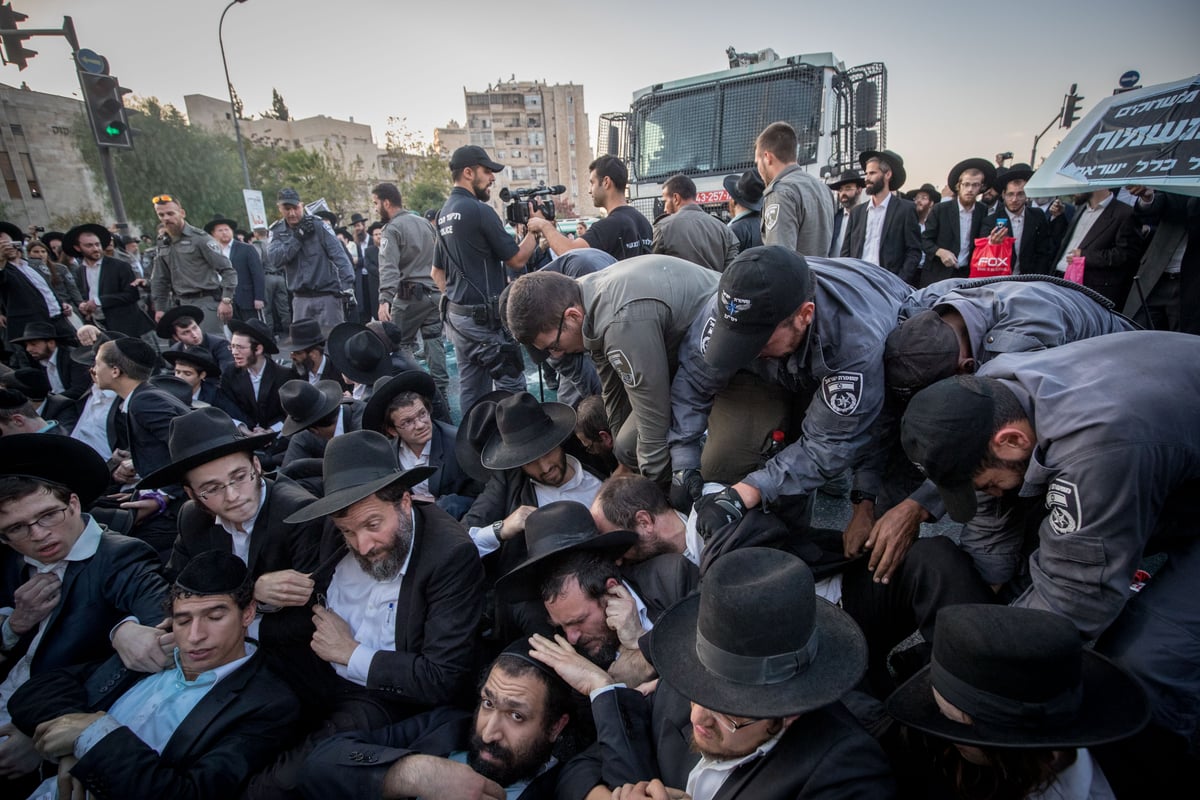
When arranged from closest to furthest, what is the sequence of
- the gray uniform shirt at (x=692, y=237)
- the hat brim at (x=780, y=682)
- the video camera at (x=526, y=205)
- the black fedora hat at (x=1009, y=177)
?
the hat brim at (x=780, y=682), the gray uniform shirt at (x=692, y=237), the video camera at (x=526, y=205), the black fedora hat at (x=1009, y=177)

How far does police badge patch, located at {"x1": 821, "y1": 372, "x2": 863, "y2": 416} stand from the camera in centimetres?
207

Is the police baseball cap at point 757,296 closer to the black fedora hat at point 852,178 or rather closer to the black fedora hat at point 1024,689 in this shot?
the black fedora hat at point 1024,689

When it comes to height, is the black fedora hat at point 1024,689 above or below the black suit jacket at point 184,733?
above

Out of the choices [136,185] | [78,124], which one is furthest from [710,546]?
[78,124]

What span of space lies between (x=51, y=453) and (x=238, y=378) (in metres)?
2.56

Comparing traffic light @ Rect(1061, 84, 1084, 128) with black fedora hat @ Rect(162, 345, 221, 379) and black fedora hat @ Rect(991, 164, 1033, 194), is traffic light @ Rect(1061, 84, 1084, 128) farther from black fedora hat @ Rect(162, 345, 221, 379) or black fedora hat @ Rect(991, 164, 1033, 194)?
black fedora hat @ Rect(162, 345, 221, 379)

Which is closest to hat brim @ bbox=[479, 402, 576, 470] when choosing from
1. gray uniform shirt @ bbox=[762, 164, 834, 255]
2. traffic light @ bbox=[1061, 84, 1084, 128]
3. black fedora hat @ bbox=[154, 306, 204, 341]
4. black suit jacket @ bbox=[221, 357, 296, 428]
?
gray uniform shirt @ bbox=[762, 164, 834, 255]

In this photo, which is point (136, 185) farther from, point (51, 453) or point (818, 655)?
point (818, 655)

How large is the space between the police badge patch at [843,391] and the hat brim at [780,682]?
783mm

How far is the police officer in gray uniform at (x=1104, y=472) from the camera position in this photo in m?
1.44

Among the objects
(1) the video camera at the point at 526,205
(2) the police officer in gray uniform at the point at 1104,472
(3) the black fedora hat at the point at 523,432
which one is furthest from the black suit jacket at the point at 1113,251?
(1) the video camera at the point at 526,205

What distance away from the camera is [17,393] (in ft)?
11.7

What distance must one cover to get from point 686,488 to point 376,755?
64.1 inches

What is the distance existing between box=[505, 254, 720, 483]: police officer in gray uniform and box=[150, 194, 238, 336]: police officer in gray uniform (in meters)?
6.22
